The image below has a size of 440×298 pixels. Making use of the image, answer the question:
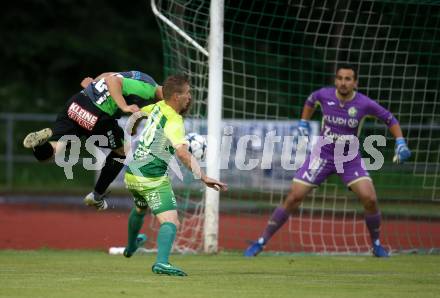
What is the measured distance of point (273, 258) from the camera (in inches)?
416

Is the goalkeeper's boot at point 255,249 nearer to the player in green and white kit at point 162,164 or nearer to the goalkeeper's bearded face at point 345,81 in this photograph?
the goalkeeper's bearded face at point 345,81

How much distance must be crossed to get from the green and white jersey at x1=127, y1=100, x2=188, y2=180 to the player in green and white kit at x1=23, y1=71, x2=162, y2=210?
105 centimetres

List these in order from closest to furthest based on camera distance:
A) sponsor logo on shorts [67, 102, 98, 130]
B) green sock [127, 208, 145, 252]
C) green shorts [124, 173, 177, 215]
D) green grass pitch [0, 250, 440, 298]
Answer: green grass pitch [0, 250, 440, 298] → green shorts [124, 173, 177, 215] → green sock [127, 208, 145, 252] → sponsor logo on shorts [67, 102, 98, 130]

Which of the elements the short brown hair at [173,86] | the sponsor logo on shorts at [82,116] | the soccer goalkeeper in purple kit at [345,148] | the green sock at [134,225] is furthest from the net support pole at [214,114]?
the short brown hair at [173,86]

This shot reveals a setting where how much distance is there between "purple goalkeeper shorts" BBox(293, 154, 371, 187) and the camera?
10594mm

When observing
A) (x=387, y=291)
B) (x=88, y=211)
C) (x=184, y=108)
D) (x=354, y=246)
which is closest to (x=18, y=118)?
(x=88, y=211)

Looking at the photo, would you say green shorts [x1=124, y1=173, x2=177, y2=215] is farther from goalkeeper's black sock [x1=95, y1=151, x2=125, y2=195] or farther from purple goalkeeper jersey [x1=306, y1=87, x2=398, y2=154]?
purple goalkeeper jersey [x1=306, y1=87, x2=398, y2=154]

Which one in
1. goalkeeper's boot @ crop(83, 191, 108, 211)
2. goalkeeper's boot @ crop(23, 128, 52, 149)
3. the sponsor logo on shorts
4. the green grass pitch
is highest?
the sponsor logo on shorts

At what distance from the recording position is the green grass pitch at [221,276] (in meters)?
7.14

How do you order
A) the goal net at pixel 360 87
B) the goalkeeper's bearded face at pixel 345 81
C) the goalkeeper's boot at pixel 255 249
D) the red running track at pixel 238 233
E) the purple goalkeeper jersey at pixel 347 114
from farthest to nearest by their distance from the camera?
the red running track at pixel 238 233
the goal net at pixel 360 87
the goalkeeper's boot at pixel 255 249
the purple goalkeeper jersey at pixel 347 114
the goalkeeper's bearded face at pixel 345 81

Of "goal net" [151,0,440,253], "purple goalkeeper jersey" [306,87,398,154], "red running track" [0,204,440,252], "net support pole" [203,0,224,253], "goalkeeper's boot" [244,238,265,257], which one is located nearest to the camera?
"purple goalkeeper jersey" [306,87,398,154]

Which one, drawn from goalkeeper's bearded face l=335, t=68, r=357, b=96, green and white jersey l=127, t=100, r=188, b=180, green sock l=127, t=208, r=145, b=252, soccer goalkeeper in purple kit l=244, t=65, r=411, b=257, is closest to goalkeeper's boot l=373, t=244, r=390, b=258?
soccer goalkeeper in purple kit l=244, t=65, r=411, b=257

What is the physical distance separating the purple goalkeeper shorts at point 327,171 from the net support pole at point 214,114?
1029 millimetres

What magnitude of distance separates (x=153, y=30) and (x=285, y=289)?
20.8m
